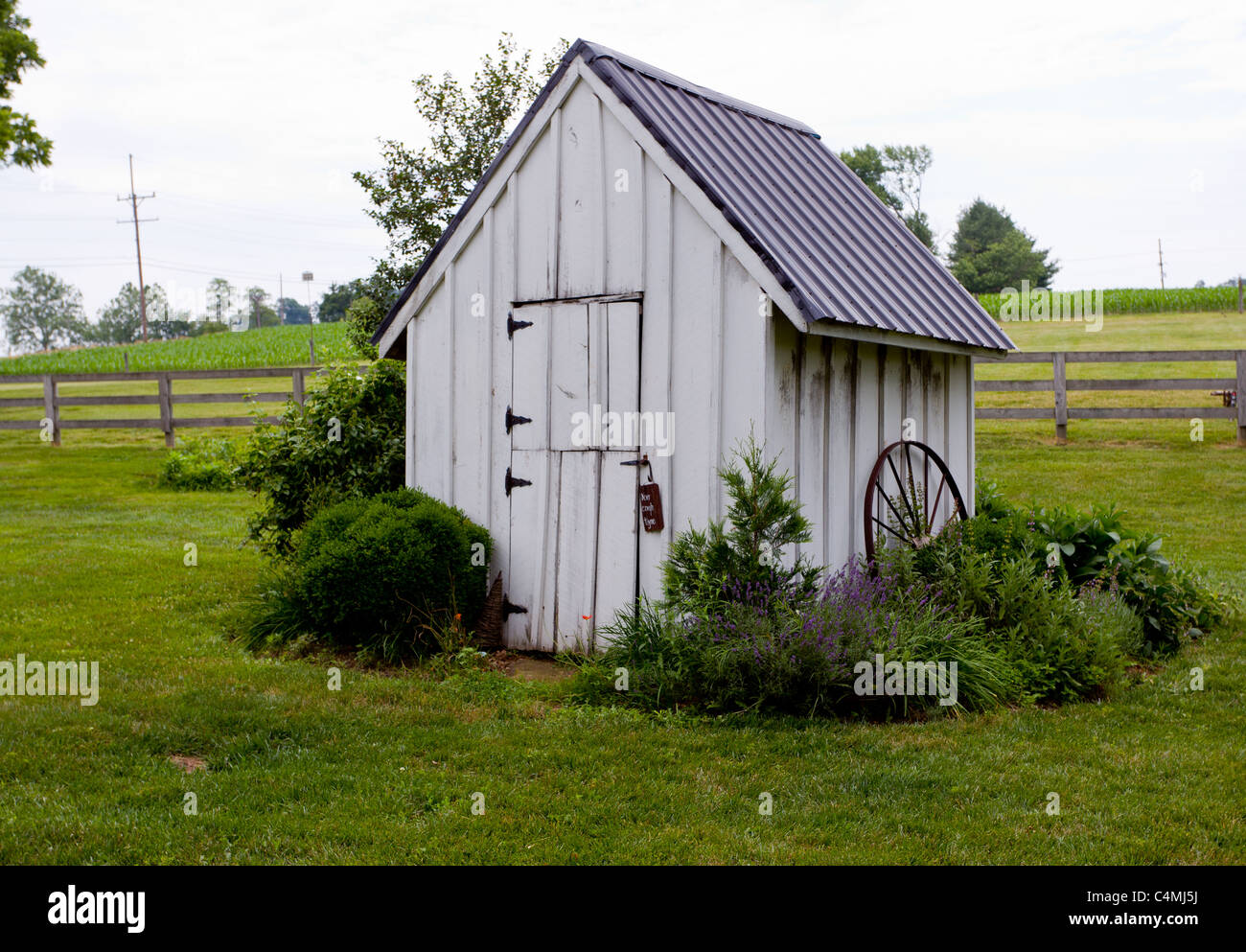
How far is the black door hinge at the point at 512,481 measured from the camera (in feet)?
28.2

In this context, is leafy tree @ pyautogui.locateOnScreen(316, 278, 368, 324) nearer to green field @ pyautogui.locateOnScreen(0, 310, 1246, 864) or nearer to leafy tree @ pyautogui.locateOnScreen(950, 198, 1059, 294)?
leafy tree @ pyautogui.locateOnScreen(950, 198, 1059, 294)

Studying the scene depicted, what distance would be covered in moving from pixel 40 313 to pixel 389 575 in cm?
11808

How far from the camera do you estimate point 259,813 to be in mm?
5055

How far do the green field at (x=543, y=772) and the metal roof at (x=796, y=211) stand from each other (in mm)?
2866

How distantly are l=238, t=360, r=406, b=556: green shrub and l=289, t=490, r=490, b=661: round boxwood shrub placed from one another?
1.39 metres

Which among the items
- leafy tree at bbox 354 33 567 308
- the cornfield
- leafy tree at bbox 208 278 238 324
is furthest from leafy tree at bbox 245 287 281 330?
leafy tree at bbox 354 33 567 308

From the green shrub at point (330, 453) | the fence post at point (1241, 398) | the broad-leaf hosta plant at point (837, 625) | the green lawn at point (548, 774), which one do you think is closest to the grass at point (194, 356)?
the fence post at point (1241, 398)

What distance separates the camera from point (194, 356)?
4728 centimetres

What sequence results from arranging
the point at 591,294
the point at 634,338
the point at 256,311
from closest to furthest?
1. the point at 634,338
2. the point at 591,294
3. the point at 256,311

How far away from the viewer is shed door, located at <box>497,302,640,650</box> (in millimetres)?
8031

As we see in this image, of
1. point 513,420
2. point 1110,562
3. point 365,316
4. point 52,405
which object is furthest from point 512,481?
point 52,405

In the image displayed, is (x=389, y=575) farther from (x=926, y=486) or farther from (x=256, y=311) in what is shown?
(x=256, y=311)

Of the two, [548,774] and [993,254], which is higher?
[993,254]
